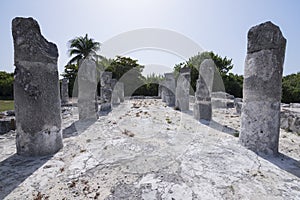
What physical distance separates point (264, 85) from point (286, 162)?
1489 millimetres

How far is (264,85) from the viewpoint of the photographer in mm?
3648

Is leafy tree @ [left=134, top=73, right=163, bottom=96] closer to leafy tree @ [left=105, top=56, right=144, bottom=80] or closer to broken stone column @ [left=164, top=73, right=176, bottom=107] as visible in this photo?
leafy tree @ [left=105, top=56, right=144, bottom=80]

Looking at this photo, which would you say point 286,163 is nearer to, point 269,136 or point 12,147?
point 269,136

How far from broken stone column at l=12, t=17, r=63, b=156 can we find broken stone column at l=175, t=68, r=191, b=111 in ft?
22.7

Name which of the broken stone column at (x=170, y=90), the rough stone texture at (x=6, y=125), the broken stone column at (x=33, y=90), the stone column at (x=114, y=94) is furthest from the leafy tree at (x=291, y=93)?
the rough stone texture at (x=6, y=125)

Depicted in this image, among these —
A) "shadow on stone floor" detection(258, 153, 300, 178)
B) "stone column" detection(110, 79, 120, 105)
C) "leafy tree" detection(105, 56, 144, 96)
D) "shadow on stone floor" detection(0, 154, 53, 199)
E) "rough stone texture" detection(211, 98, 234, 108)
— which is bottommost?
"shadow on stone floor" detection(0, 154, 53, 199)

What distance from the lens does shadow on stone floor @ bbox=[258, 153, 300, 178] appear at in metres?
2.95

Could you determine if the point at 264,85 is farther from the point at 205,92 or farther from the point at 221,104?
the point at 221,104

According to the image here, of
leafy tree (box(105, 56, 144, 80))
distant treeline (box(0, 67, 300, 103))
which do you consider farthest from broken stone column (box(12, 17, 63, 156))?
leafy tree (box(105, 56, 144, 80))

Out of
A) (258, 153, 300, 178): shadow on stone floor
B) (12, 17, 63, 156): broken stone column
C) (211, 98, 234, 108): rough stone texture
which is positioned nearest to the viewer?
(258, 153, 300, 178): shadow on stone floor

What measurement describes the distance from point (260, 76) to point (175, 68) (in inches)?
1033

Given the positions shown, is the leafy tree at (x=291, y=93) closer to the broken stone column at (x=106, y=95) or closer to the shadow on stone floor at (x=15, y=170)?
the broken stone column at (x=106, y=95)

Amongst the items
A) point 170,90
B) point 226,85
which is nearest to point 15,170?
point 170,90

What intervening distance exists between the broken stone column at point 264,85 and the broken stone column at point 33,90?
4145 millimetres
